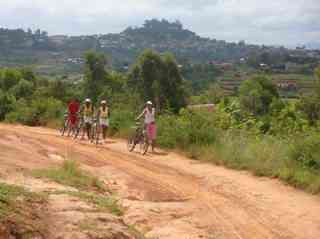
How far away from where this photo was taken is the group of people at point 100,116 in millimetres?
17766

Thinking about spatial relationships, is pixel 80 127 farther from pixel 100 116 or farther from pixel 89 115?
pixel 100 116

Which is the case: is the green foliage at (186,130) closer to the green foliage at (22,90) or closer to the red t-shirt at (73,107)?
the red t-shirt at (73,107)

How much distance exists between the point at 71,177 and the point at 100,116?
27.6ft

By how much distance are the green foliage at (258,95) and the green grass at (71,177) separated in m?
27.0

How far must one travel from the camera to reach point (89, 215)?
7.78 metres

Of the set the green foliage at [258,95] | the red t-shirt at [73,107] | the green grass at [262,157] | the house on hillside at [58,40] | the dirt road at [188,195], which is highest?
the house on hillside at [58,40]

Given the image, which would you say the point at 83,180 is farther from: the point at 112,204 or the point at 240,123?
the point at 240,123

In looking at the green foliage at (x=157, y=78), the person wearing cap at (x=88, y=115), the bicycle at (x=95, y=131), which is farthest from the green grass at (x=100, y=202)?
the green foliage at (x=157, y=78)

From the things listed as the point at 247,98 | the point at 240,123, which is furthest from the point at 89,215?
the point at 247,98

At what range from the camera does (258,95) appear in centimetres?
4228

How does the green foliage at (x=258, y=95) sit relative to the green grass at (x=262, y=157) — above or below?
below

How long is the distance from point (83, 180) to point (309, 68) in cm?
8475

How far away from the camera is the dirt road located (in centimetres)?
931

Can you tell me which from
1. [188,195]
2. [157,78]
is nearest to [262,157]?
[188,195]
